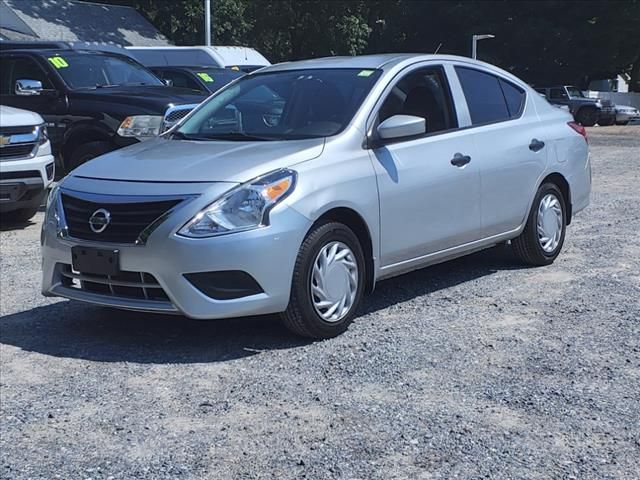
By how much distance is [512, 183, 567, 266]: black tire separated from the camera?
7.20 metres

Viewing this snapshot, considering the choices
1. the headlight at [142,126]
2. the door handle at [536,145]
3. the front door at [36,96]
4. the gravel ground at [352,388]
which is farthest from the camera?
the front door at [36,96]

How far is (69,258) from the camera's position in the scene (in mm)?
5469

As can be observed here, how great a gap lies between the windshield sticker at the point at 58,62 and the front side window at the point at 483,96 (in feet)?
21.8

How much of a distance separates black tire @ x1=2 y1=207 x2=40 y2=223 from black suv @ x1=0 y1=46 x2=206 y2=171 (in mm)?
1157

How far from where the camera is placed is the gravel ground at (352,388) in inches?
152

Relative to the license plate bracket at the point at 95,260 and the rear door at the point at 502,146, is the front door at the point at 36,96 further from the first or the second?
the license plate bracket at the point at 95,260

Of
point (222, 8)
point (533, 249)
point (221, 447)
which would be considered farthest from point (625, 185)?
point (222, 8)

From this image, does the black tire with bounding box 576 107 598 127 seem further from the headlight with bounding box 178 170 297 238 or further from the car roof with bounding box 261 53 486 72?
the headlight with bounding box 178 170 297 238

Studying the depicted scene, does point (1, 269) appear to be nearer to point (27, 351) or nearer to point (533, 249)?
point (27, 351)

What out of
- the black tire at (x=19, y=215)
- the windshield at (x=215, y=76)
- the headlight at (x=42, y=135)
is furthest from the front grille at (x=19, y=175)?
the windshield at (x=215, y=76)

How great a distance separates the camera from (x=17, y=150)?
31.6ft

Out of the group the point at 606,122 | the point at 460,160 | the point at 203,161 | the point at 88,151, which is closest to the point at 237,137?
the point at 203,161

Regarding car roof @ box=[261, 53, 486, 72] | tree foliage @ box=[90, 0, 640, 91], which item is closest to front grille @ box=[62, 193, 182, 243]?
car roof @ box=[261, 53, 486, 72]

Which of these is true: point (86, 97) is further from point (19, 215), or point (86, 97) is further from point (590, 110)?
point (590, 110)
